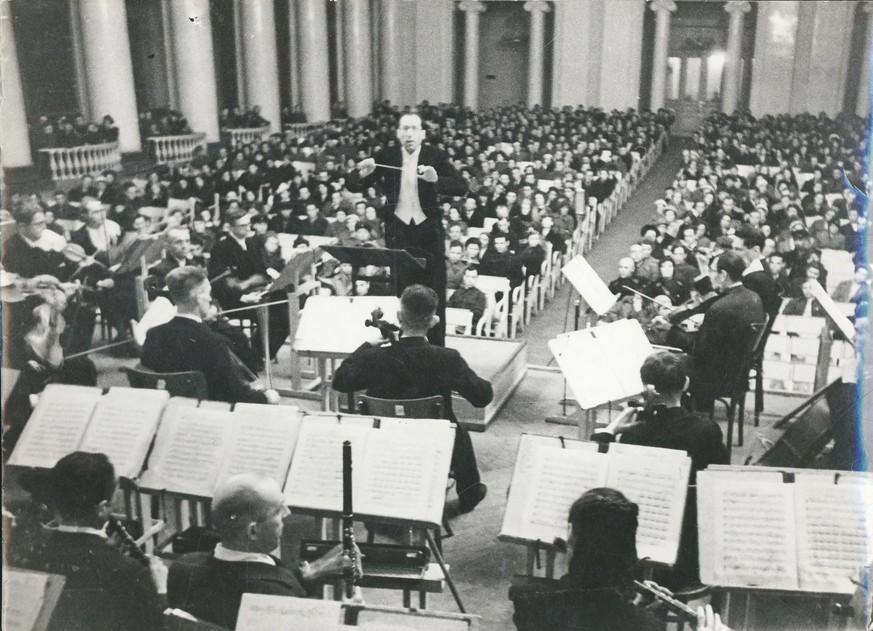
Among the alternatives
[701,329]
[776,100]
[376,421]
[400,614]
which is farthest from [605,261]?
[400,614]

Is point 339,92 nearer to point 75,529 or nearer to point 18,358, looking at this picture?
point 18,358

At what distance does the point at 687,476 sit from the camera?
3.19 m

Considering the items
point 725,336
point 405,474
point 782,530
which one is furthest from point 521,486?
point 725,336

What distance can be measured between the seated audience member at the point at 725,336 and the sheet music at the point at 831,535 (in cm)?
234

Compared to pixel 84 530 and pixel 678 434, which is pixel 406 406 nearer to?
pixel 678 434

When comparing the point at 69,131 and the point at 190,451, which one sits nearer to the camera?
the point at 190,451

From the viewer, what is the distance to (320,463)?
3.55 m

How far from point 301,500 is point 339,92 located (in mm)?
3630

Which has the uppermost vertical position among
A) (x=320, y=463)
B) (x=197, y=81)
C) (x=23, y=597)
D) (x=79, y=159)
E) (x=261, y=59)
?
(x=261, y=59)

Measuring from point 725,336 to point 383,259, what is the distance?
7.91 feet

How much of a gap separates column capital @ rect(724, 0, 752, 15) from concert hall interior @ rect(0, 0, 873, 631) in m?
0.04

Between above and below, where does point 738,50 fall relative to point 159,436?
above

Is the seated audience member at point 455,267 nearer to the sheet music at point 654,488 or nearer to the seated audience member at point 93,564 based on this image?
the sheet music at point 654,488

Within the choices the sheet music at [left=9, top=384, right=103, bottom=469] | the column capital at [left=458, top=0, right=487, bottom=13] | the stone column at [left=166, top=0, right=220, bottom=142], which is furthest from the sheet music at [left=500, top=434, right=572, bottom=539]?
the stone column at [left=166, top=0, right=220, bottom=142]
